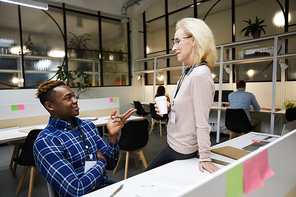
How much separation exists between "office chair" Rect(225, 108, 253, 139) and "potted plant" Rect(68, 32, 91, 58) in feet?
15.1

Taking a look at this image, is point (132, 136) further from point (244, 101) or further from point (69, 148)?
point (244, 101)


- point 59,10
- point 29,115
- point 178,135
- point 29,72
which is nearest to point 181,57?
point 178,135

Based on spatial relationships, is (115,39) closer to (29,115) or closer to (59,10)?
(59,10)

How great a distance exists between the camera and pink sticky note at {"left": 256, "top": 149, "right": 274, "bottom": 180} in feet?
2.02

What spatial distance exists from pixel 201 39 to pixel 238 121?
278cm

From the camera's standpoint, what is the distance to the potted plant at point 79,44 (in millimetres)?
5796

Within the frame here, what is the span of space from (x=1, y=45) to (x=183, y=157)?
5357 millimetres

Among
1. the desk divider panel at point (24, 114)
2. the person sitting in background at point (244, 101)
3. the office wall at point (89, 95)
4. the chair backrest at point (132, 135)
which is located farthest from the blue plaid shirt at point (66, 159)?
the office wall at point (89, 95)

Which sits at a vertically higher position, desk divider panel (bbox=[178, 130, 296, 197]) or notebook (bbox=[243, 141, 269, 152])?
desk divider panel (bbox=[178, 130, 296, 197])

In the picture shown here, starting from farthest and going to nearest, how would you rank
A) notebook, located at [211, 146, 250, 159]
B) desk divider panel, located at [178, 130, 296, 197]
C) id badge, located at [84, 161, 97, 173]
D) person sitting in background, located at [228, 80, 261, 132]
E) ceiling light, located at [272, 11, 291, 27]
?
ceiling light, located at [272, 11, 291, 27] → person sitting in background, located at [228, 80, 261, 132] → notebook, located at [211, 146, 250, 159] → id badge, located at [84, 161, 97, 173] → desk divider panel, located at [178, 130, 296, 197]

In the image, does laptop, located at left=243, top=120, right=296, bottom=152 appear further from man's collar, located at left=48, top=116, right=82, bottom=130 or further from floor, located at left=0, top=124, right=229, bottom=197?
floor, located at left=0, top=124, right=229, bottom=197

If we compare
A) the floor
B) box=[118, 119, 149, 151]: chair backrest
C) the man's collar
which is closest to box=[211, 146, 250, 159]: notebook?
the man's collar

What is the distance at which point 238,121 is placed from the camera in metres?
3.45

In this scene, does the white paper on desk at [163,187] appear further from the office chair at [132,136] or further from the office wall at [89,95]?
the office wall at [89,95]
